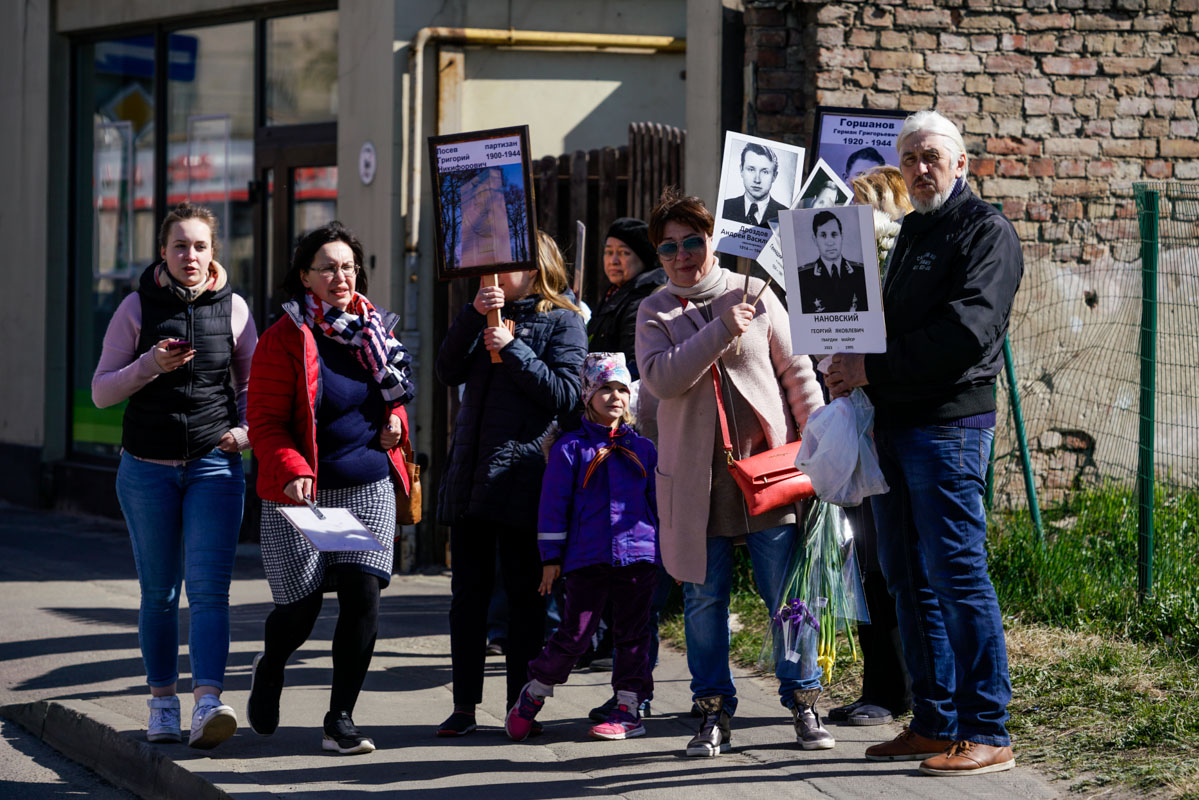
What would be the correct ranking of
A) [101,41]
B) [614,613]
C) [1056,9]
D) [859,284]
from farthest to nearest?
1. [101,41]
2. [1056,9]
3. [614,613]
4. [859,284]

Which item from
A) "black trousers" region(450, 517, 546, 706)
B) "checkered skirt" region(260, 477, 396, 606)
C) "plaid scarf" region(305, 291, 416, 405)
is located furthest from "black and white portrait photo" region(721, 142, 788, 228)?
"checkered skirt" region(260, 477, 396, 606)

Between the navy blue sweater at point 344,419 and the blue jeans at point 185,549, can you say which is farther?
the blue jeans at point 185,549

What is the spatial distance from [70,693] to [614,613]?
2.57 meters

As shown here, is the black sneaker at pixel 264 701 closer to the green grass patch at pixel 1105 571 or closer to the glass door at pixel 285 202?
the green grass patch at pixel 1105 571

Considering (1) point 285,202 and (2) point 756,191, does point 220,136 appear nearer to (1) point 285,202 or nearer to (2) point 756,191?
(1) point 285,202

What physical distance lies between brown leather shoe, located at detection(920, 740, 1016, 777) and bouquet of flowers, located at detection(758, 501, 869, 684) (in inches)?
20.7

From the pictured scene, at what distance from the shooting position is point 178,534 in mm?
5484

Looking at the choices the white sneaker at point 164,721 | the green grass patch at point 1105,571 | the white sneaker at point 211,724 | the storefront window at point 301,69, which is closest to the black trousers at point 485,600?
the white sneaker at point 211,724

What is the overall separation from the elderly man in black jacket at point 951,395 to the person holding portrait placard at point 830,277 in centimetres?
19

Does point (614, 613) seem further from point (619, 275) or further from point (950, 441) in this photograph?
point (619, 275)

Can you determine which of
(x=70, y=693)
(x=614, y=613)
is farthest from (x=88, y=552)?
(x=614, y=613)

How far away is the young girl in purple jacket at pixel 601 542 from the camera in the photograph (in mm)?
5305

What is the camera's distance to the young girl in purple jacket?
5305 mm

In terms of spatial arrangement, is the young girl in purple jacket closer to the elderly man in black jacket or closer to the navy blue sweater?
the navy blue sweater
